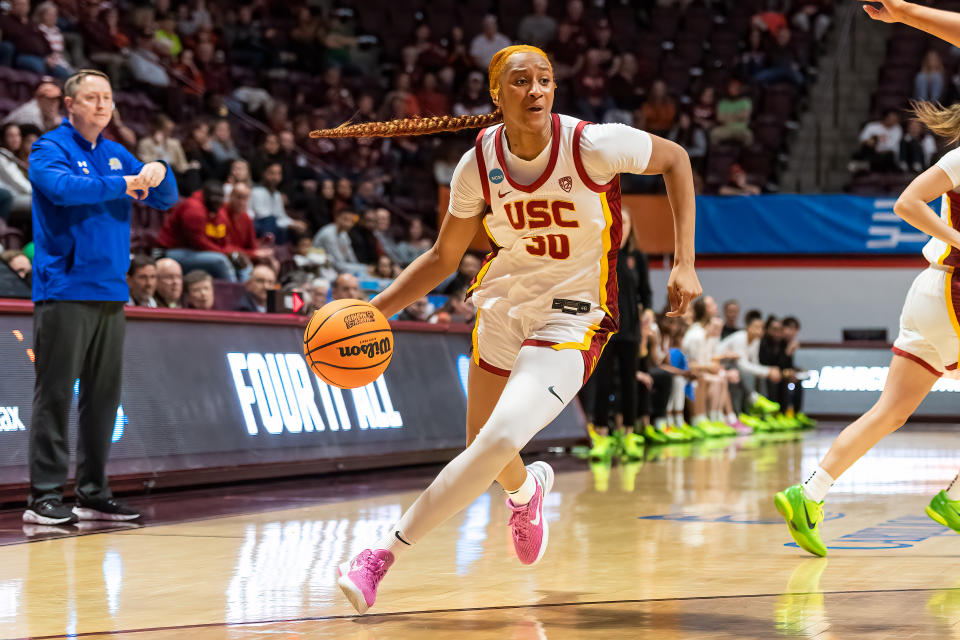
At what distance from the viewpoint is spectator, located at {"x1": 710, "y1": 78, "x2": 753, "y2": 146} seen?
854 inches

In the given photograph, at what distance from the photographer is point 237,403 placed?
8.77 m

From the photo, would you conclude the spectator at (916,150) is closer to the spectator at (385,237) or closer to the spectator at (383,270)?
the spectator at (385,237)

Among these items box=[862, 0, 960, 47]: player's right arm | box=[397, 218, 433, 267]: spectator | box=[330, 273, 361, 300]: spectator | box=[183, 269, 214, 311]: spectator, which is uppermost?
box=[862, 0, 960, 47]: player's right arm

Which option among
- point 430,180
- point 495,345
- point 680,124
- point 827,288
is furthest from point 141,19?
point 495,345

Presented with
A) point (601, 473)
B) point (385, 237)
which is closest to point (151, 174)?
point (601, 473)

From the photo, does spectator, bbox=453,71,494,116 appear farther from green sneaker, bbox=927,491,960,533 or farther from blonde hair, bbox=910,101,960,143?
green sneaker, bbox=927,491,960,533

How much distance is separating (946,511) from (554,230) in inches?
108

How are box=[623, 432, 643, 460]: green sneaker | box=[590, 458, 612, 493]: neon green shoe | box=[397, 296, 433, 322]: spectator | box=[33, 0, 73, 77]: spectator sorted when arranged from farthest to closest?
box=[33, 0, 73, 77]: spectator
box=[397, 296, 433, 322]: spectator
box=[623, 432, 643, 460]: green sneaker
box=[590, 458, 612, 493]: neon green shoe

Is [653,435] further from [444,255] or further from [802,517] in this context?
[444,255]

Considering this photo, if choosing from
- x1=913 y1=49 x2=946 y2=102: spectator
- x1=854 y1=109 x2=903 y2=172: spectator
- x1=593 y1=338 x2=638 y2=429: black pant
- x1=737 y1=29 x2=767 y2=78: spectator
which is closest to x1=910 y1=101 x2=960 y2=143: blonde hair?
x1=593 y1=338 x2=638 y2=429: black pant

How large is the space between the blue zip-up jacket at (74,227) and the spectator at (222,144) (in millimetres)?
8162

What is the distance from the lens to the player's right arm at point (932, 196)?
5.38m

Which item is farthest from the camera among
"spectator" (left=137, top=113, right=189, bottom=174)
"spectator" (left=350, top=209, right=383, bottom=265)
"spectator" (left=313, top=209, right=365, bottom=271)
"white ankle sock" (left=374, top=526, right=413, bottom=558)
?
"spectator" (left=350, top=209, right=383, bottom=265)

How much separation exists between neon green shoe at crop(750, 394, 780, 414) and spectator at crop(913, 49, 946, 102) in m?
6.26
